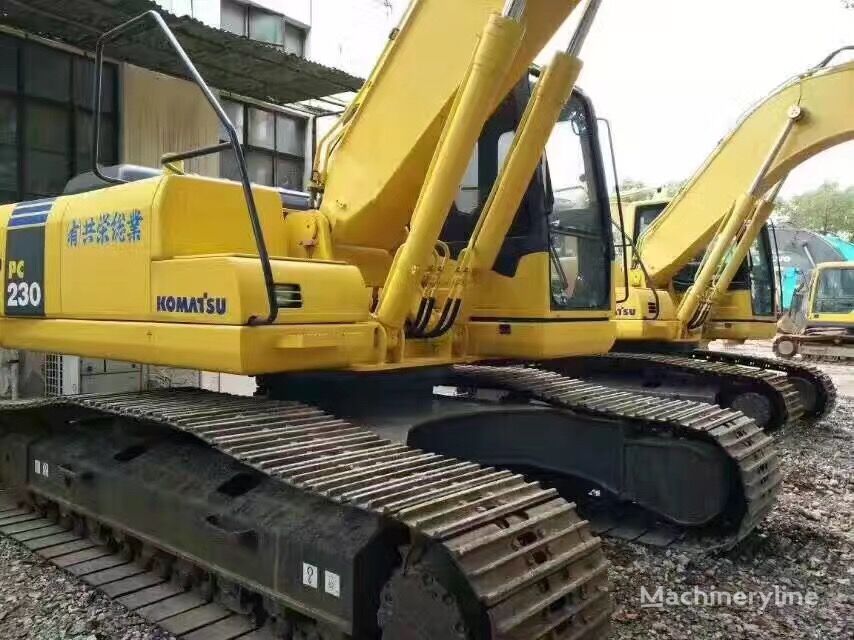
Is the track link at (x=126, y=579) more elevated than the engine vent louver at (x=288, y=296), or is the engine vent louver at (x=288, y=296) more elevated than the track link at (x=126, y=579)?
the engine vent louver at (x=288, y=296)

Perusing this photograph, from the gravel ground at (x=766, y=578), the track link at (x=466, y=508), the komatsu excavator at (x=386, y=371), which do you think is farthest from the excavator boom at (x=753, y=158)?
the track link at (x=466, y=508)

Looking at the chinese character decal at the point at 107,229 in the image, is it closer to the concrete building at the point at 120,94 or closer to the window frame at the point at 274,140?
the concrete building at the point at 120,94

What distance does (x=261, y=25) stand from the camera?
13.6m

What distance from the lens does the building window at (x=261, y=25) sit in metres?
13.1

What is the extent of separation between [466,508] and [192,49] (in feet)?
29.6

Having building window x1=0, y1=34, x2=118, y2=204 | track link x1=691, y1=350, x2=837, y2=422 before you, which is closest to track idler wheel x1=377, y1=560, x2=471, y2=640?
track link x1=691, y1=350, x2=837, y2=422

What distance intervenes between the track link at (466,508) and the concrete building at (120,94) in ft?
20.5

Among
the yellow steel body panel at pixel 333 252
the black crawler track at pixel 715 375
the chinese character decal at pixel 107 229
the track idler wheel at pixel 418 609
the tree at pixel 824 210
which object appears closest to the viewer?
the track idler wheel at pixel 418 609

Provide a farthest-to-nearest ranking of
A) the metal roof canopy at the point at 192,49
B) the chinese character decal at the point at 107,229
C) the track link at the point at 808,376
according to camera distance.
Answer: the track link at the point at 808,376 < the metal roof canopy at the point at 192,49 < the chinese character decal at the point at 107,229

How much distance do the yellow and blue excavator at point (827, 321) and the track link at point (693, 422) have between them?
13.8 metres

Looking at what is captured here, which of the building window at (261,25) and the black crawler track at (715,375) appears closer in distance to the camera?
the black crawler track at (715,375)

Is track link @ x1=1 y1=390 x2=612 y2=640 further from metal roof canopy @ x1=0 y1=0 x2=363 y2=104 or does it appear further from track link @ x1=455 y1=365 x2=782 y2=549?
metal roof canopy @ x1=0 y1=0 x2=363 y2=104

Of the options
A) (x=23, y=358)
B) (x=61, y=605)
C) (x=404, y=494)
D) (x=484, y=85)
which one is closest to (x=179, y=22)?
(x=23, y=358)

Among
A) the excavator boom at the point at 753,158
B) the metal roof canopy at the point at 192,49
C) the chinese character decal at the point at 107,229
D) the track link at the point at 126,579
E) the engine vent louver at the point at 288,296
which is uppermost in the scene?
the metal roof canopy at the point at 192,49
